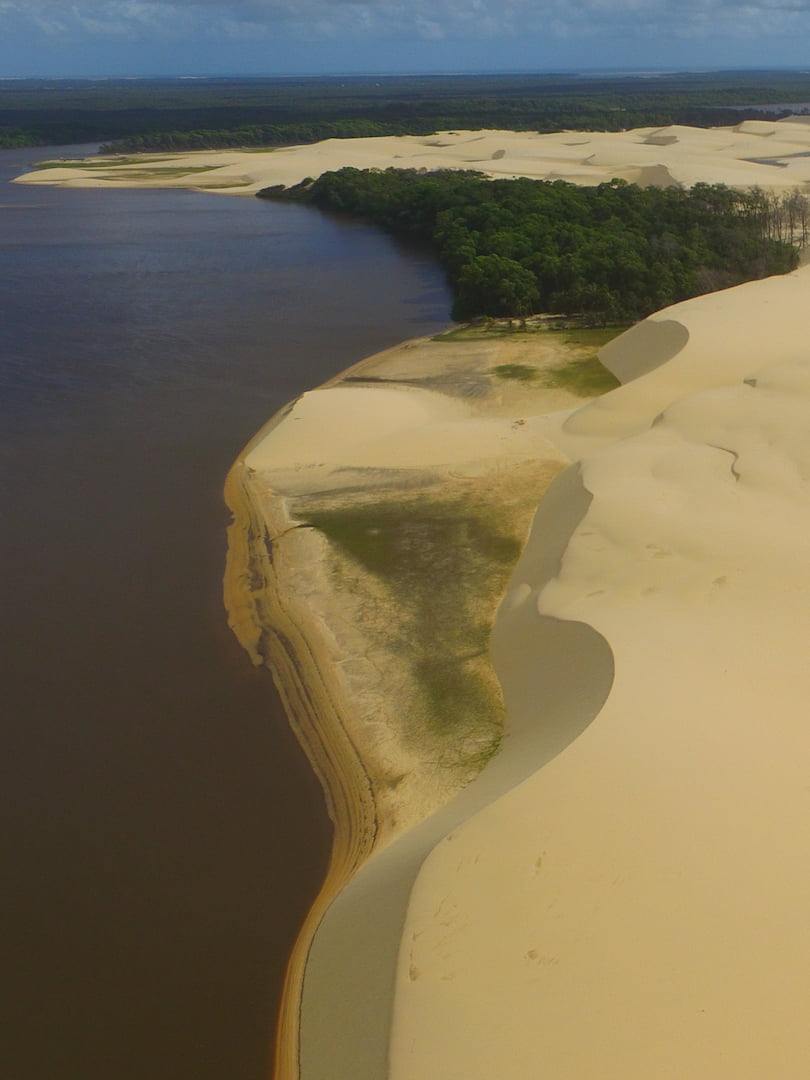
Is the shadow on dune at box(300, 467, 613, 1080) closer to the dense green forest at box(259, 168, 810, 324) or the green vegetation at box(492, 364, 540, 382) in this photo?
the green vegetation at box(492, 364, 540, 382)

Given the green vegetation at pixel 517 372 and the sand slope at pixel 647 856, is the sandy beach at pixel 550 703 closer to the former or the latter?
the sand slope at pixel 647 856

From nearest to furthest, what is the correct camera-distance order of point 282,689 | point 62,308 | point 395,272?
1. point 282,689
2. point 62,308
3. point 395,272

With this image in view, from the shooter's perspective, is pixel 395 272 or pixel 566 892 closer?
pixel 566 892

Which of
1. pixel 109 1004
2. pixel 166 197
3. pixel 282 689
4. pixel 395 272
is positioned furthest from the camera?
pixel 166 197

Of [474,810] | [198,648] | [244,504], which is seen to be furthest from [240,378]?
[474,810]

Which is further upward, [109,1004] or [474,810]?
[474,810]

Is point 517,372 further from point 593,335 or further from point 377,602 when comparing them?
point 377,602

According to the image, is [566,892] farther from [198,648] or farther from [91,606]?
[91,606]

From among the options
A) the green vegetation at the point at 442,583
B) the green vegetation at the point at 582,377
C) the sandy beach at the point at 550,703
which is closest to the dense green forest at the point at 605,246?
the green vegetation at the point at 582,377
